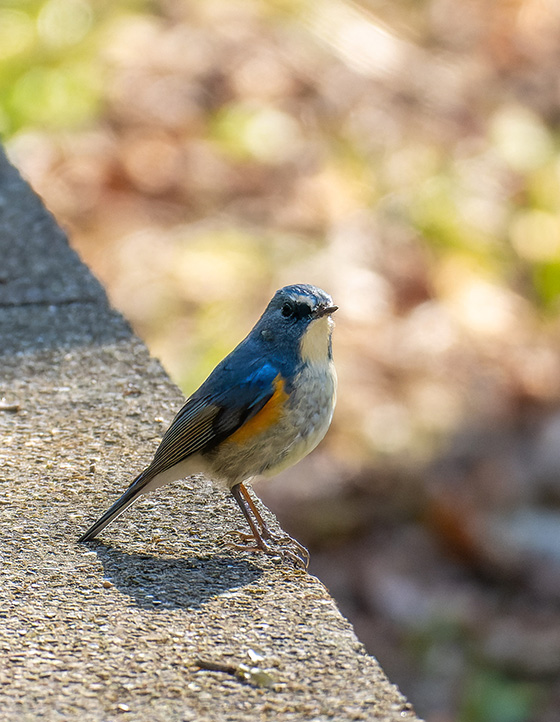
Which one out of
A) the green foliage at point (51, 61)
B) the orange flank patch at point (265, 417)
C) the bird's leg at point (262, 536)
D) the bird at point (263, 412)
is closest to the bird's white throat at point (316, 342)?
the bird at point (263, 412)

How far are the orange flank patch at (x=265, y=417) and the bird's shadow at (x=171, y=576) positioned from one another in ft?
1.11

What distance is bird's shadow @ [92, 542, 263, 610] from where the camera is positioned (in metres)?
2.23

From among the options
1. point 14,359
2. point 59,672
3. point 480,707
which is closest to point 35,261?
point 14,359

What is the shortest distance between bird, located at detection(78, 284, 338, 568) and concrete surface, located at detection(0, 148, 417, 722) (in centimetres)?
10

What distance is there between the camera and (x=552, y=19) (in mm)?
8125

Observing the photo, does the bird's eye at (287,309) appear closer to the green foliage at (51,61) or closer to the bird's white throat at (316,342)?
the bird's white throat at (316,342)

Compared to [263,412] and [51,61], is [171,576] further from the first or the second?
[51,61]

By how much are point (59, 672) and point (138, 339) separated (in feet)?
4.73

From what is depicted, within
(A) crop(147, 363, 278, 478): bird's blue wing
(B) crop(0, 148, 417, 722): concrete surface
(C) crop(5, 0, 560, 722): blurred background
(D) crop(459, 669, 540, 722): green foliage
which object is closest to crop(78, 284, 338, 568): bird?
(A) crop(147, 363, 278, 478): bird's blue wing

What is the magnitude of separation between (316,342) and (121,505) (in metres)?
0.63

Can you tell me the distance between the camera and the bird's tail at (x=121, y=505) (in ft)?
7.95

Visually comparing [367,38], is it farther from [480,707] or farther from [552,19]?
[480,707]

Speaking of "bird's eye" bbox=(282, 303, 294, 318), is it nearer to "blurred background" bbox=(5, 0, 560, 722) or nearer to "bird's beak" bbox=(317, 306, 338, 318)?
"bird's beak" bbox=(317, 306, 338, 318)

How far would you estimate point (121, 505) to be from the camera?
2.46 metres
